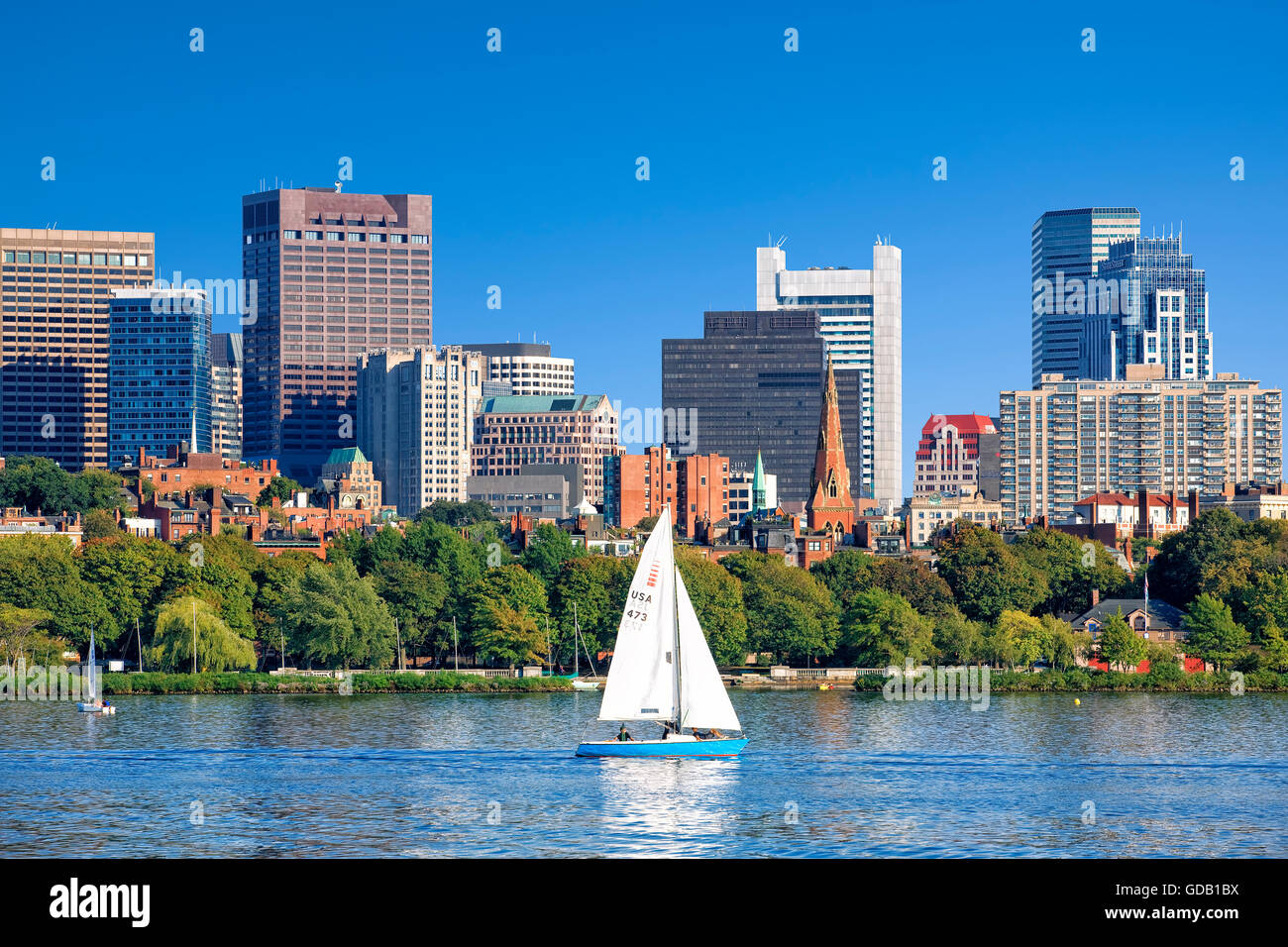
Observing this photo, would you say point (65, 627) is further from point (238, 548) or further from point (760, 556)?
point (760, 556)

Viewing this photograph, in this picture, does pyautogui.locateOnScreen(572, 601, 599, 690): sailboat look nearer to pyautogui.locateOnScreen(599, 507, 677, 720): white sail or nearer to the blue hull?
the blue hull

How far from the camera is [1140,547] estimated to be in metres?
196

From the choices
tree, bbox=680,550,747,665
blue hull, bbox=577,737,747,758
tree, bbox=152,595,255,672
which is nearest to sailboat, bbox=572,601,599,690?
tree, bbox=680,550,747,665

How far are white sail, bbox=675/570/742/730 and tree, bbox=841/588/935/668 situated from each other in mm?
52732

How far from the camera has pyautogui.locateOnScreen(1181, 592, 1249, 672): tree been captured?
381 feet

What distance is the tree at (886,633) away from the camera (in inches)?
4638

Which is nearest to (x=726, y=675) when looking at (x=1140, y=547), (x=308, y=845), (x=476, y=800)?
(x=476, y=800)

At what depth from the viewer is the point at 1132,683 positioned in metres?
111

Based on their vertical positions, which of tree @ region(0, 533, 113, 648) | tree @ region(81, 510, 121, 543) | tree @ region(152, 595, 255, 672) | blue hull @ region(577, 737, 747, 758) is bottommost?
blue hull @ region(577, 737, 747, 758)

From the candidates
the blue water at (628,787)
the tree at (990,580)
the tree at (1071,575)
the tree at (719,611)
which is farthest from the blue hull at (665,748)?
the tree at (1071,575)

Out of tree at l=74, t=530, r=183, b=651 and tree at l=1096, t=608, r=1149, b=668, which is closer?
tree at l=74, t=530, r=183, b=651

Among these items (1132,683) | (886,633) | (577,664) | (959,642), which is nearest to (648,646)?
(577,664)
